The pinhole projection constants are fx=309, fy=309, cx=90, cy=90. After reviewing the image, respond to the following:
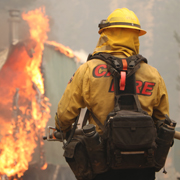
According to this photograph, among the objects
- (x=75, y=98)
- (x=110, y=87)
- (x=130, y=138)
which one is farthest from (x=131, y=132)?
(x=75, y=98)

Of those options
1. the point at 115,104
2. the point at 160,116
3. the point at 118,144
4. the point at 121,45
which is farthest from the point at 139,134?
the point at 121,45

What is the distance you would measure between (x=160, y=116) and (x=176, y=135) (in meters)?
0.20

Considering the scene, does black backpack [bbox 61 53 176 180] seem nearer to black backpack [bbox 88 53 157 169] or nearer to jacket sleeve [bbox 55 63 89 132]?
black backpack [bbox 88 53 157 169]

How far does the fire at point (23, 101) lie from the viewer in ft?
16.4

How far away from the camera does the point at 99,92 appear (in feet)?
7.57

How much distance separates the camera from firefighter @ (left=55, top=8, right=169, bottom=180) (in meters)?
2.31

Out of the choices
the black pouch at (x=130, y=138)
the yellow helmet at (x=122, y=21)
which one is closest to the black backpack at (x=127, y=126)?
the black pouch at (x=130, y=138)

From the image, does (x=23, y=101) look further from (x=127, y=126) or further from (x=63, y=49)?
(x=127, y=126)

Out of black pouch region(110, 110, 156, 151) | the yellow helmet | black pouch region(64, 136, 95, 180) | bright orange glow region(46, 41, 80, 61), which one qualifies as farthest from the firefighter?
bright orange glow region(46, 41, 80, 61)

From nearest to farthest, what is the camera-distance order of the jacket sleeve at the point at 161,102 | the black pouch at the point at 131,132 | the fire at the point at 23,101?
the black pouch at the point at 131,132, the jacket sleeve at the point at 161,102, the fire at the point at 23,101

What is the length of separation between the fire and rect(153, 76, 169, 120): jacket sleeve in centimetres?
288

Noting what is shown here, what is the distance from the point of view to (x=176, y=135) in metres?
2.53

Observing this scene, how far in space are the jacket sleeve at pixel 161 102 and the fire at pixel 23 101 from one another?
9.45 feet

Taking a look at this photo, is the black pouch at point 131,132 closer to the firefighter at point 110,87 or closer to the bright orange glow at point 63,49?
the firefighter at point 110,87
